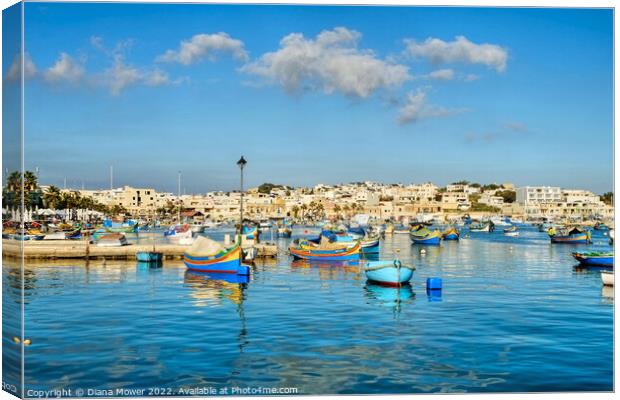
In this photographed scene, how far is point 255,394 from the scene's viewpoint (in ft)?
25.1

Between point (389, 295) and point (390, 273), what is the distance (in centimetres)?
201

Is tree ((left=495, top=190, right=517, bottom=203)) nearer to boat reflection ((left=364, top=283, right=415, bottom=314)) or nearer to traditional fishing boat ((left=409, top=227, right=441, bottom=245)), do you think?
traditional fishing boat ((left=409, top=227, right=441, bottom=245))

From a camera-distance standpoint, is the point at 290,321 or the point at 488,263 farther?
the point at 488,263

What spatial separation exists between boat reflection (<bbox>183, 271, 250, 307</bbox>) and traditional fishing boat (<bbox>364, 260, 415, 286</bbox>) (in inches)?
161

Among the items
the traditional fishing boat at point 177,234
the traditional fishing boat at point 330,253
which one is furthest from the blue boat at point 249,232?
the traditional fishing boat at point 330,253

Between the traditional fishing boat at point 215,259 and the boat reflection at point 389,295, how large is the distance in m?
5.11

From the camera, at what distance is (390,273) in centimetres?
2091

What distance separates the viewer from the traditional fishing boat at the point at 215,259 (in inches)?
956

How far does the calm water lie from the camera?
29.3ft

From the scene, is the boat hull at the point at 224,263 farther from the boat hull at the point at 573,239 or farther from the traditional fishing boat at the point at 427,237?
the boat hull at the point at 573,239

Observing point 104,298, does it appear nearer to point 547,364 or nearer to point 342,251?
point 547,364

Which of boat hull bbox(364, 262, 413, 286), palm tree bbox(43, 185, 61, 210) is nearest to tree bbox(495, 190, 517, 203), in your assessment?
palm tree bbox(43, 185, 61, 210)

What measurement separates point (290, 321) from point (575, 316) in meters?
6.44

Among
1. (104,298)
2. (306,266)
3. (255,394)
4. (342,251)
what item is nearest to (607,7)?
(255,394)
